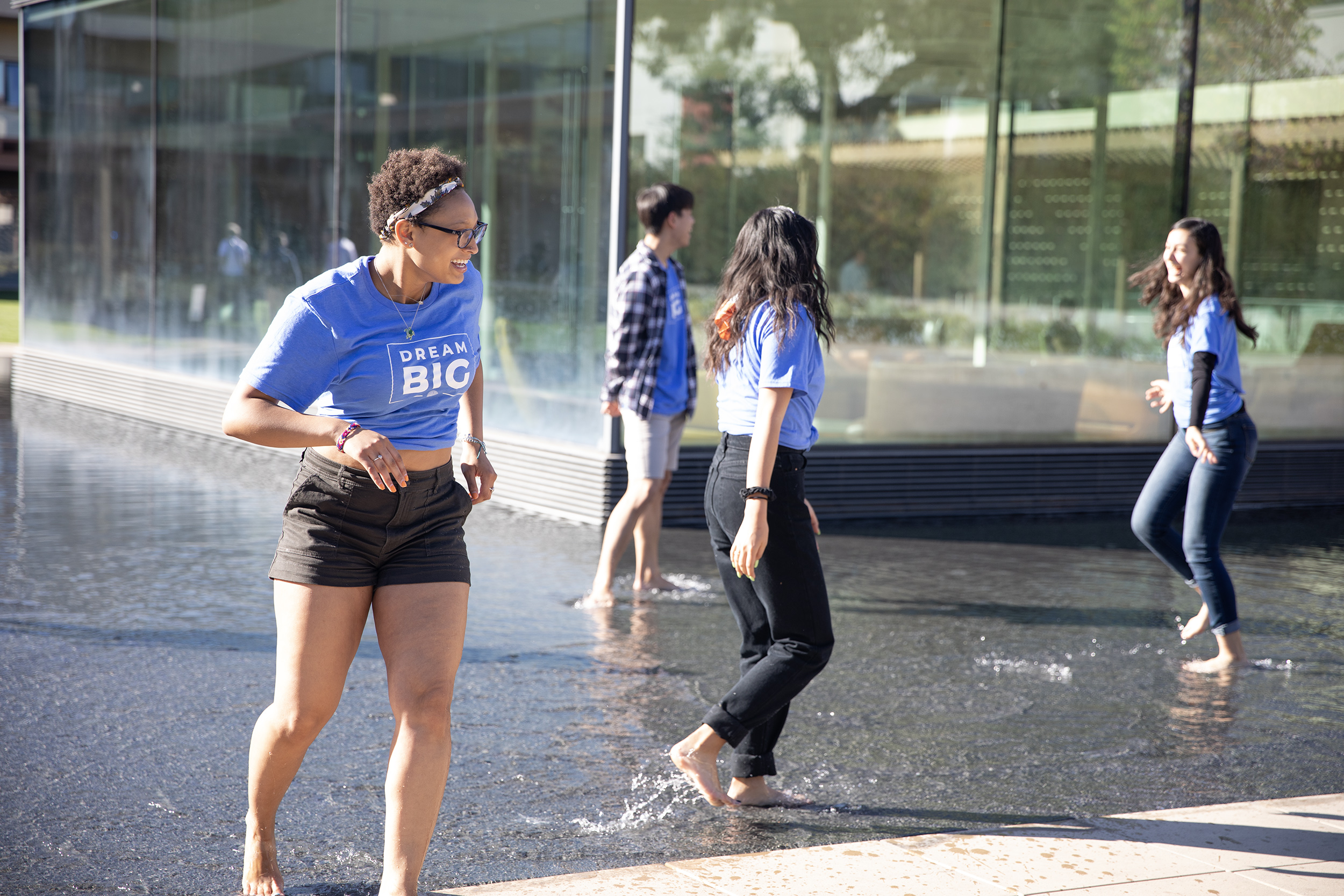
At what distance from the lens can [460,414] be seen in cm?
371

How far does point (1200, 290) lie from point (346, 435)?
4.33 m

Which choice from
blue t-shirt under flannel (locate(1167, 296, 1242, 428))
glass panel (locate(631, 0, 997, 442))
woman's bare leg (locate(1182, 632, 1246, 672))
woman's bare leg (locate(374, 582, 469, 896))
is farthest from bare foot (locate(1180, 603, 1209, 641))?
glass panel (locate(631, 0, 997, 442))

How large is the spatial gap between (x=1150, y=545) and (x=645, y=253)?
9.15ft

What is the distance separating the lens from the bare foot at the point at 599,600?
23.5 feet

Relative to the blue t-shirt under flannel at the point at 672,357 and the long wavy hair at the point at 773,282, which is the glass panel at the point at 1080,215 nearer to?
the blue t-shirt under flannel at the point at 672,357

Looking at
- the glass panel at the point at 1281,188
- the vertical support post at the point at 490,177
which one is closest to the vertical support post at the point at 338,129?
the vertical support post at the point at 490,177

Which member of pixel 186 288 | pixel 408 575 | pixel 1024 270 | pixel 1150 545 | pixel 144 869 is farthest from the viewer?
pixel 186 288

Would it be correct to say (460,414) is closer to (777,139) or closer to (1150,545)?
(1150,545)

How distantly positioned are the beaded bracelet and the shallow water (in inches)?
47.7

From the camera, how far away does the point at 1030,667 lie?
6.19 m

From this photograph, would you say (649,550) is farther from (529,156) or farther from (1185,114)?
(1185,114)

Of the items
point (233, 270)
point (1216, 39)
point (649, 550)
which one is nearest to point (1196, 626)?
point (649, 550)

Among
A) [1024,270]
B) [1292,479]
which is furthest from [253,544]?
[1292,479]

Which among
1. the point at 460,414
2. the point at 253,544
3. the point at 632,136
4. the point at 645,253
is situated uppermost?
the point at 632,136
